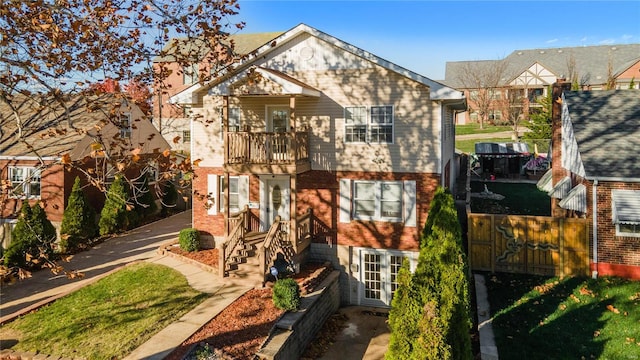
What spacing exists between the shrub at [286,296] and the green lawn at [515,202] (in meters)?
13.4

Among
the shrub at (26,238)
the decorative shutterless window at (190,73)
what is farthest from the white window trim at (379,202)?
the shrub at (26,238)

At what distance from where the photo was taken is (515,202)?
26000 millimetres

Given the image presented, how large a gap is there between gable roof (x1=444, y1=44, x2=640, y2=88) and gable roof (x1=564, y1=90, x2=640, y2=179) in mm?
51991

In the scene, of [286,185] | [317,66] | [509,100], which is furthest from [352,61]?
[509,100]

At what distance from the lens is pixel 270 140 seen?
1569cm

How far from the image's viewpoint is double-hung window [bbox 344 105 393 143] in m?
16.0

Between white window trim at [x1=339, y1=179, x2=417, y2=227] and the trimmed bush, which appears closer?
the trimmed bush

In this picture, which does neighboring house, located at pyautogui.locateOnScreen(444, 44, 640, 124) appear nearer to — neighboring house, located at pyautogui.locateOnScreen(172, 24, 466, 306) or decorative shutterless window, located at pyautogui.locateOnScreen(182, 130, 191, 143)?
decorative shutterless window, located at pyautogui.locateOnScreen(182, 130, 191, 143)

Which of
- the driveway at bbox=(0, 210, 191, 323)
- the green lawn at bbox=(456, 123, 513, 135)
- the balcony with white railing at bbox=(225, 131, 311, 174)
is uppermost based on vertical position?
the green lawn at bbox=(456, 123, 513, 135)

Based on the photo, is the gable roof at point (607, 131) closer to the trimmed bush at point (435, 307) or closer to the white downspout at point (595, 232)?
the white downspout at point (595, 232)

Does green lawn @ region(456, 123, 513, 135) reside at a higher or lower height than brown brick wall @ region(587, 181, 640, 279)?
higher

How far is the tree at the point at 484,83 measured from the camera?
6731 cm

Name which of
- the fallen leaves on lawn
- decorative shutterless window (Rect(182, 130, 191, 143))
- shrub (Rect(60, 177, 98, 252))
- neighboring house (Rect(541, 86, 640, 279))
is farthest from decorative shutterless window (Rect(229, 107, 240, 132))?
decorative shutterless window (Rect(182, 130, 191, 143))

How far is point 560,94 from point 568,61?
173ft
